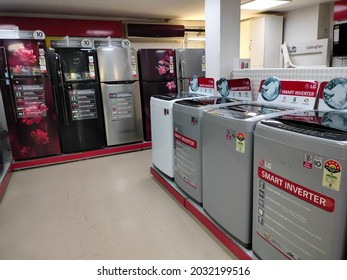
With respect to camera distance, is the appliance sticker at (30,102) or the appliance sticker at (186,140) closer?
the appliance sticker at (186,140)

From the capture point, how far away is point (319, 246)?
4.04 ft

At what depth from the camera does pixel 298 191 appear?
1291 millimetres

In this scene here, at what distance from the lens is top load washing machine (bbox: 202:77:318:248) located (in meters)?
1.66

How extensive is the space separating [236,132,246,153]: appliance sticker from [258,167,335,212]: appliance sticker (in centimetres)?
18

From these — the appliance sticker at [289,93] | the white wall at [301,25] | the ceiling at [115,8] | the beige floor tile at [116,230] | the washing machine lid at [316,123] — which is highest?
the ceiling at [115,8]

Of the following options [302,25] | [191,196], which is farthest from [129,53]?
[302,25]

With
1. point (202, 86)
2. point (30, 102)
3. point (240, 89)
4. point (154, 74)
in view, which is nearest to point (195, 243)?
point (240, 89)

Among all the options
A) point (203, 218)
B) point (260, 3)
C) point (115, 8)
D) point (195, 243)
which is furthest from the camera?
point (115, 8)

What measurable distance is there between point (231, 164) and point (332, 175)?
0.72 metres

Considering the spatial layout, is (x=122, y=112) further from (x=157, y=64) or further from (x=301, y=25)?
(x=301, y=25)

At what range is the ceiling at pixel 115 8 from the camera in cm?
473

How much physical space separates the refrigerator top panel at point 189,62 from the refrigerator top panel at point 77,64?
60.0 inches

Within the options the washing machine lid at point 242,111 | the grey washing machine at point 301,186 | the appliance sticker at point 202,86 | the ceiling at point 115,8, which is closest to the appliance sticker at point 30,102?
the ceiling at point 115,8

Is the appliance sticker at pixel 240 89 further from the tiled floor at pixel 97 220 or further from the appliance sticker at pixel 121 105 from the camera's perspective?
the appliance sticker at pixel 121 105
